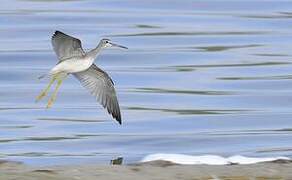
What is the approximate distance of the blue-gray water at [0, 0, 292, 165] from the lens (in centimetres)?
1384

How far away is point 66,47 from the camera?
37.9ft

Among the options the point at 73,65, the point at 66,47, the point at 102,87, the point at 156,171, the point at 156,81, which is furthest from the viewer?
the point at 156,81

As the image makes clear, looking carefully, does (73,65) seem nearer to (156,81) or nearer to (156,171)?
(156,171)

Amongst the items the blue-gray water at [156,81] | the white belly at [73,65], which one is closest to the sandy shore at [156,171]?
the white belly at [73,65]

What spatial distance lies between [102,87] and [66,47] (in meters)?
0.88

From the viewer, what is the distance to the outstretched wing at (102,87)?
12281mm

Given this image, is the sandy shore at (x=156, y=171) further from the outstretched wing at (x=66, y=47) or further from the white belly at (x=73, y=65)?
the outstretched wing at (x=66, y=47)

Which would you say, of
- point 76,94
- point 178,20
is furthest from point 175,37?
point 76,94

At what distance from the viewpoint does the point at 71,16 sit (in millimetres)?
23562

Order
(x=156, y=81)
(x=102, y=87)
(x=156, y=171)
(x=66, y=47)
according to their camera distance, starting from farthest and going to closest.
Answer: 1. (x=156, y=81)
2. (x=102, y=87)
3. (x=66, y=47)
4. (x=156, y=171)

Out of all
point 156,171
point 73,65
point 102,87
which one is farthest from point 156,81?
point 156,171

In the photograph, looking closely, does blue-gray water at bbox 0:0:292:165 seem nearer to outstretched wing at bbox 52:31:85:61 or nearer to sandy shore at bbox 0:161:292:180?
outstretched wing at bbox 52:31:85:61

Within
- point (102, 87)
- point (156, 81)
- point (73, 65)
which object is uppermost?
point (156, 81)

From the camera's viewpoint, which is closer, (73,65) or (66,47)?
(73,65)
